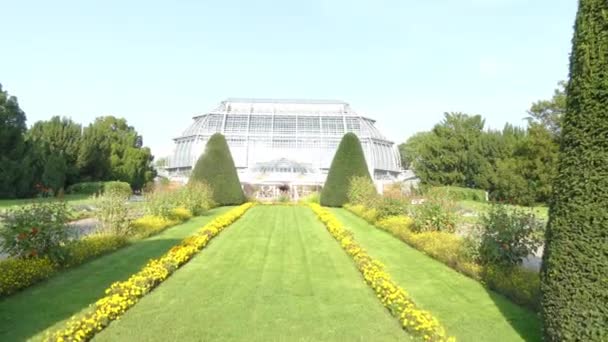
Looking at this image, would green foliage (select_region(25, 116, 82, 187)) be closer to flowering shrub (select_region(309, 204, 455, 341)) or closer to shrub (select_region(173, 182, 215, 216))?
shrub (select_region(173, 182, 215, 216))

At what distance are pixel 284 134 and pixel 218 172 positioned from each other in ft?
73.8

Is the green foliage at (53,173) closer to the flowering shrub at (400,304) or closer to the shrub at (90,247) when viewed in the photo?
the shrub at (90,247)

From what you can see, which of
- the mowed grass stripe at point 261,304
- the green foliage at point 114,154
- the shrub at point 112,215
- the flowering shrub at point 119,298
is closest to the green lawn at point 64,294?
the flowering shrub at point 119,298

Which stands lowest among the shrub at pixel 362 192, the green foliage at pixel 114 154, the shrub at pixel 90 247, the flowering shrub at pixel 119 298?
the flowering shrub at pixel 119 298

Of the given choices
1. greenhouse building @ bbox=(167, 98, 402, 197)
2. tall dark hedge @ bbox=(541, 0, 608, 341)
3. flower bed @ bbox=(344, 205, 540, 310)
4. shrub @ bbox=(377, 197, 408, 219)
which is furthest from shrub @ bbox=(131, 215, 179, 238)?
greenhouse building @ bbox=(167, 98, 402, 197)

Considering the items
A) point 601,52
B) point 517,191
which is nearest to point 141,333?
point 601,52

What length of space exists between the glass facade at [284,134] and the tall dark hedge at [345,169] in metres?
19.3

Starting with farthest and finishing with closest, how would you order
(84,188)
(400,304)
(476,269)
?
(84,188)
(476,269)
(400,304)

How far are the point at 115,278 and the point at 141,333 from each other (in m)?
2.97

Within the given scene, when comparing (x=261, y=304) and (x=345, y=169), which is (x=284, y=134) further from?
(x=261, y=304)

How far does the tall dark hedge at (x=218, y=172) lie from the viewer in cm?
2573

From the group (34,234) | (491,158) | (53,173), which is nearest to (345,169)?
(491,158)

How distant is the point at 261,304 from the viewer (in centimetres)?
628

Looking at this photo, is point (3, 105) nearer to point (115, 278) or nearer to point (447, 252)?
point (115, 278)
